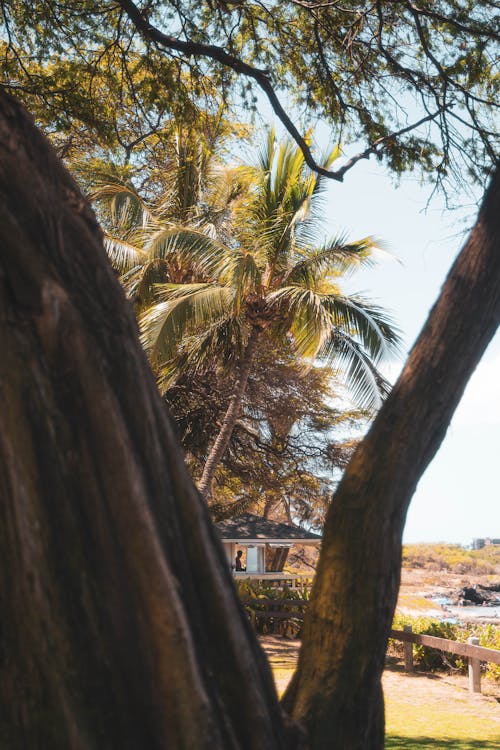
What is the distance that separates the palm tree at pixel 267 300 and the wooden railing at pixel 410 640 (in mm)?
3261

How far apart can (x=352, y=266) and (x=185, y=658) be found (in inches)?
653

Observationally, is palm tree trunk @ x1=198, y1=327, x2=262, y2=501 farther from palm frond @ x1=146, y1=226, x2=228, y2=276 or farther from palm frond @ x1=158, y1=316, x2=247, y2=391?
palm frond @ x1=146, y1=226, x2=228, y2=276

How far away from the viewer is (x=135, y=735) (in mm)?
2473

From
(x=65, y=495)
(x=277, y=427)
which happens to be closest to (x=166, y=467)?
(x=65, y=495)

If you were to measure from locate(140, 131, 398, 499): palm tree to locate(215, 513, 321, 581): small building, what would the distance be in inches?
176

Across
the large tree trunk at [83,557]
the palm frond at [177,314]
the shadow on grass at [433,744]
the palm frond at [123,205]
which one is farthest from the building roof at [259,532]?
the large tree trunk at [83,557]

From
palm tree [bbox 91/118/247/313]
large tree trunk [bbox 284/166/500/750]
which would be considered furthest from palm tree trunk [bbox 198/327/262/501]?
large tree trunk [bbox 284/166/500/750]

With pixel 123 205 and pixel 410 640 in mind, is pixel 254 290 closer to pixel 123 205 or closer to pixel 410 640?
pixel 123 205

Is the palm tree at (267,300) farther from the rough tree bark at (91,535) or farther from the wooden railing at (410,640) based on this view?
the rough tree bark at (91,535)

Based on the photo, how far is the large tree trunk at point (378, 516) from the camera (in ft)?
9.99

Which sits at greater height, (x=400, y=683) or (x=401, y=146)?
(x=401, y=146)

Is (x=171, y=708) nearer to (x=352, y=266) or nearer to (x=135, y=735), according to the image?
(x=135, y=735)

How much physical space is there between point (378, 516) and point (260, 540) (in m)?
20.1

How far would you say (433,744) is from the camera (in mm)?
8516
